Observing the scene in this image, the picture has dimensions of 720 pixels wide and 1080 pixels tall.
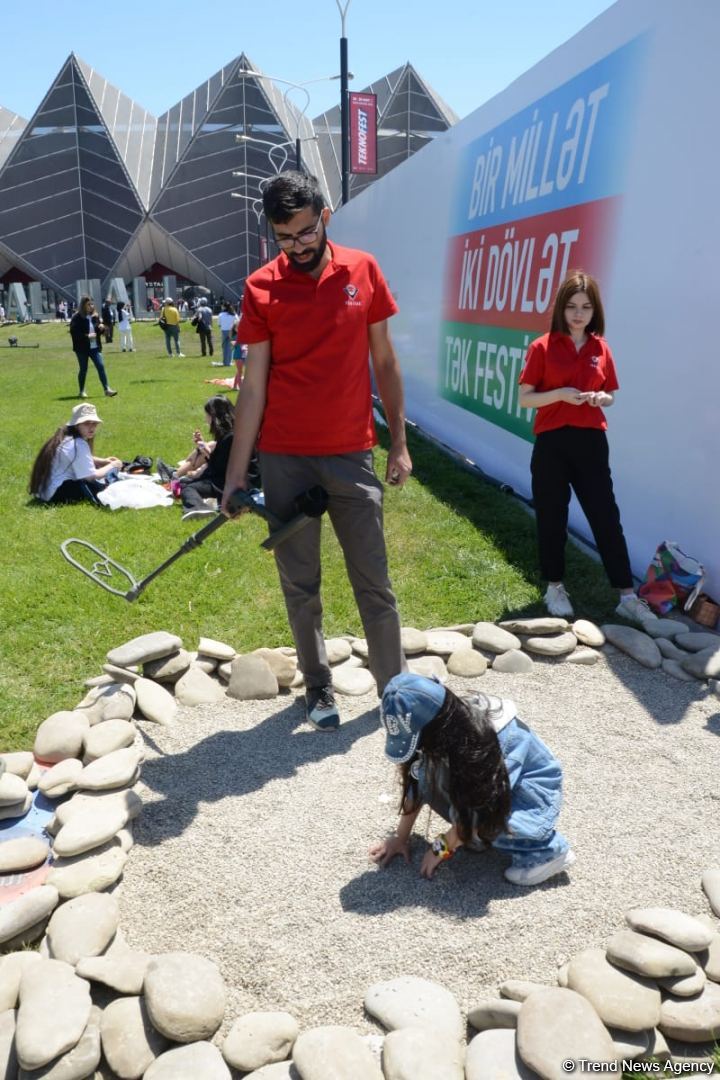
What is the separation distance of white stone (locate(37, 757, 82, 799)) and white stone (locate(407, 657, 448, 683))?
5.17ft

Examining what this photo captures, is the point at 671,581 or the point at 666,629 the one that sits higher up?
the point at 671,581

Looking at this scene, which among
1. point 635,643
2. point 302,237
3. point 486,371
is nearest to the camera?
point 302,237

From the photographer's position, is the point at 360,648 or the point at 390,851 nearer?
the point at 390,851

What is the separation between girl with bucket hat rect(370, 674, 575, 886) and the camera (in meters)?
2.44

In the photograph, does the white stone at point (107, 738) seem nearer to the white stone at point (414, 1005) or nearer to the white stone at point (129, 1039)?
the white stone at point (129, 1039)

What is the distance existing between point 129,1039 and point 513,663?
8.43ft

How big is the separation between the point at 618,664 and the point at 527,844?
5.79 feet

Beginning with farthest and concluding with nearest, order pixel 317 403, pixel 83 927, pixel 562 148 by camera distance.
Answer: pixel 562 148 < pixel 317 403 < pixel 83 927

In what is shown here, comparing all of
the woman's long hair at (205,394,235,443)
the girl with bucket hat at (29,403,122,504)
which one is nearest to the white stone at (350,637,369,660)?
the woman's long hair at (205,394,235,443)

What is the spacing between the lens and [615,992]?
2080mm

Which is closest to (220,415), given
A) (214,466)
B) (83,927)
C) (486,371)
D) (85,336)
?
(214,466)

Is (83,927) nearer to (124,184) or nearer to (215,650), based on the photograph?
(215,650)

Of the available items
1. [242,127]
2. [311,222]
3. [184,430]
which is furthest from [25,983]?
[242,127]

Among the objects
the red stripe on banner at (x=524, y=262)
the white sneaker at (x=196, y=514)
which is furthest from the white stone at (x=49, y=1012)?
the red stripe on banner at (x=524, y=262)
